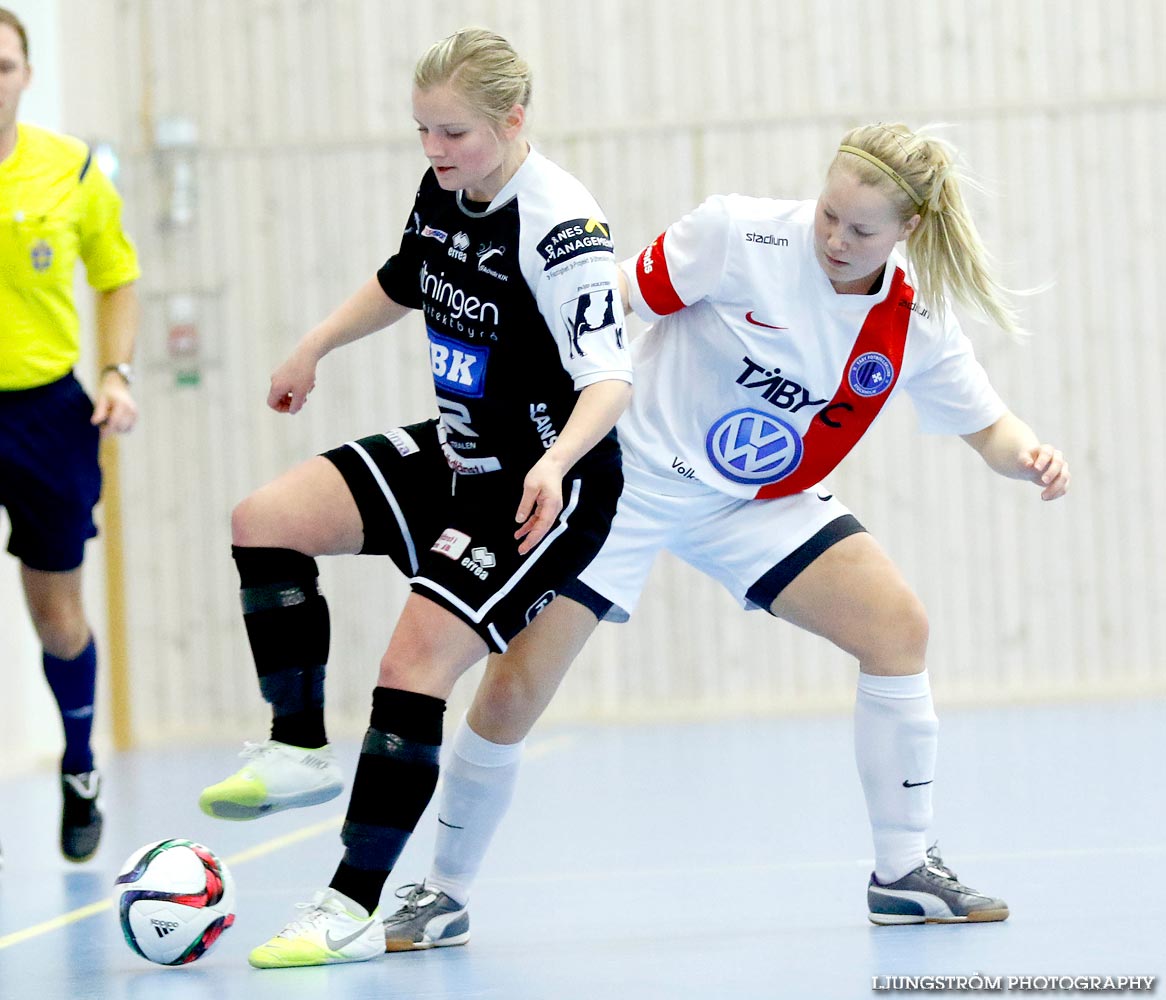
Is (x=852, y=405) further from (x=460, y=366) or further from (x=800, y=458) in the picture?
(x=460, y=366)

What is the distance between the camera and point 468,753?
2.89 metres

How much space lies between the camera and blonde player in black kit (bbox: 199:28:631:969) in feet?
8.16

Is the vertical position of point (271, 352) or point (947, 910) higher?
point (271, 352)

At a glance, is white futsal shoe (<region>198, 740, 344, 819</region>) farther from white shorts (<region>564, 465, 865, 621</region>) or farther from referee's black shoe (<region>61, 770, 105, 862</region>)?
referee's black shoe (<region>61, 770, 105, 862</region>)

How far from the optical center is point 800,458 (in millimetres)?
2980

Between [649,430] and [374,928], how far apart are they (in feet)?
3.42

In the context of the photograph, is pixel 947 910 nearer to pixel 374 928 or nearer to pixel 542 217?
pixel 374 928

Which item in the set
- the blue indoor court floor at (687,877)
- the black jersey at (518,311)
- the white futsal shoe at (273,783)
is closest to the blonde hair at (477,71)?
the black jersey at (518,311)

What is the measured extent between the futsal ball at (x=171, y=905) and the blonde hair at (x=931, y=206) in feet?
5.26

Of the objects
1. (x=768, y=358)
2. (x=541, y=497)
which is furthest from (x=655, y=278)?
(x=541, y=497)

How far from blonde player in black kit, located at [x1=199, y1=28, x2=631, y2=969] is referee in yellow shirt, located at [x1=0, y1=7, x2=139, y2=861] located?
47.0 inches

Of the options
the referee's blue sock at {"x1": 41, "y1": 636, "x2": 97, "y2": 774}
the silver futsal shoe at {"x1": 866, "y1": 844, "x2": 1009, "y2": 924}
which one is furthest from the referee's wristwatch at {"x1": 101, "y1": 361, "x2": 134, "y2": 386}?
the silver futsal shoe at {"x1": 866, "y1": 844, "x2": 1009, "y2": 924}

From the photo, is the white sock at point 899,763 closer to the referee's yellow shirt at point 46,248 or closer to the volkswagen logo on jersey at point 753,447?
the volkswagen logo on jersey at point 753,447

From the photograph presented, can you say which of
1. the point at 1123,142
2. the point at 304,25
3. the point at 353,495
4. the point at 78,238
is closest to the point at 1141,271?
the point at 1123,142
